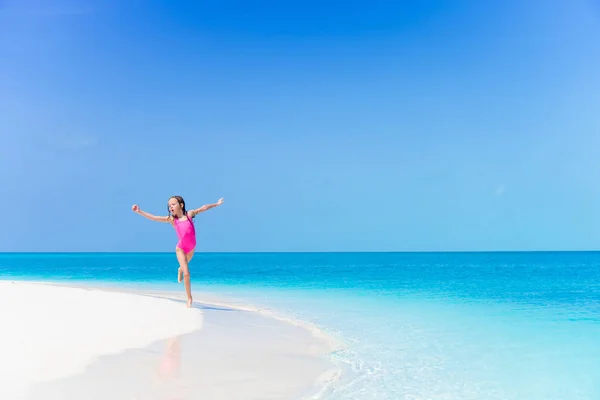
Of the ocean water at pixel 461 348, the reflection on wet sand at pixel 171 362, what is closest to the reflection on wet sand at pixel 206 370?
the reflection on wet sand at pixel 171 362

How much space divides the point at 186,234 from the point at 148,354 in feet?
12.6

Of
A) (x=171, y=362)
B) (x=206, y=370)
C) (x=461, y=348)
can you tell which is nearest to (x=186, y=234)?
(x=171, y=362)

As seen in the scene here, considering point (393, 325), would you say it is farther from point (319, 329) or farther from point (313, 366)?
point (313, 366)

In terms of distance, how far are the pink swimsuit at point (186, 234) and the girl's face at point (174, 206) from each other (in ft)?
0.48

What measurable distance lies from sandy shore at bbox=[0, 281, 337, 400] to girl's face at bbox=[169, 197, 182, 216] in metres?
1.75

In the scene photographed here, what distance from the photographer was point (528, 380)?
6.43 m

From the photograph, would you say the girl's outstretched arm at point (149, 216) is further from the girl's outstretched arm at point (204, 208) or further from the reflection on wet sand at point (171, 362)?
the reflection on wet sand at point (171, 362)

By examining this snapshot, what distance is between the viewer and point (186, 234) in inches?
402

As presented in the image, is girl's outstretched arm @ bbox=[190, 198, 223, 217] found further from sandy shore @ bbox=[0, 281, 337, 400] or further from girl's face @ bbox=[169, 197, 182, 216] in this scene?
sandy shore @ bbox=[0, 281, 337, 400]

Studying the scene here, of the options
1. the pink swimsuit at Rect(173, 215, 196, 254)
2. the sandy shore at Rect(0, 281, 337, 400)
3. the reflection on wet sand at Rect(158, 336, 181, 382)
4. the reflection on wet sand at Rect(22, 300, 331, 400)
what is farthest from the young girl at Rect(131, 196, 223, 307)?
the reflection on wet sand at Rect(158, 336, 181, 382)

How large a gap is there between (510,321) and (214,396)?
8423mm

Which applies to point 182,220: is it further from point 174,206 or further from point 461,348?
point 461,348

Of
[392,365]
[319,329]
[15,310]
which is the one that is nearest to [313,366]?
[392,365]

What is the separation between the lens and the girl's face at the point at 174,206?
10.1 meters
